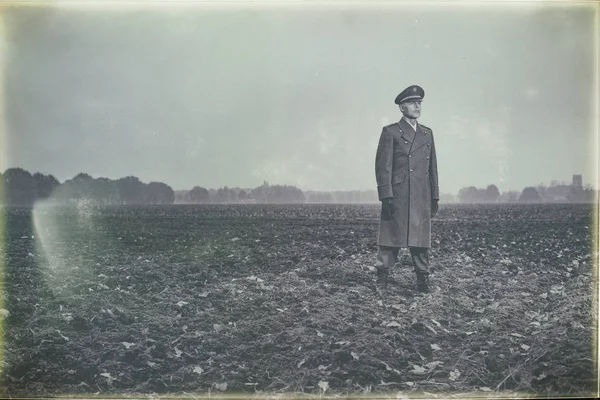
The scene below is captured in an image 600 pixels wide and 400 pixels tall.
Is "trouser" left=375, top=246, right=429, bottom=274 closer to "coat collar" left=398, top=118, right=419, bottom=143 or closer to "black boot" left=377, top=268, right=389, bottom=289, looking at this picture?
"black boot" left=377, top=268, right=389, bottom=289

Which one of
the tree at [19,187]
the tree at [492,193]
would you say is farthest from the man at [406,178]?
the tree at [19,187]

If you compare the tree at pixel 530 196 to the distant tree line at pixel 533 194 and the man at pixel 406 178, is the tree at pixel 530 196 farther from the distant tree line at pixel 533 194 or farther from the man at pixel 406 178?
the man at pixel 406 178

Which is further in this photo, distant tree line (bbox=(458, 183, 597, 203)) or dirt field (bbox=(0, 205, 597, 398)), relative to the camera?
distant tree line (bbox=(458, 183, 597, 203))

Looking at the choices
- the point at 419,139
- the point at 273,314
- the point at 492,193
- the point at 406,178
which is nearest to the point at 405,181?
the point at 406,178

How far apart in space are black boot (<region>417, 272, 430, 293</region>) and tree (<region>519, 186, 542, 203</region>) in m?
1.94

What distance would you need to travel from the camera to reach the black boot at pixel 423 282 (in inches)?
242

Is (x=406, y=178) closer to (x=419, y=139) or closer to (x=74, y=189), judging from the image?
(x=419, y=139)

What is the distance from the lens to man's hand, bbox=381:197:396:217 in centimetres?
602

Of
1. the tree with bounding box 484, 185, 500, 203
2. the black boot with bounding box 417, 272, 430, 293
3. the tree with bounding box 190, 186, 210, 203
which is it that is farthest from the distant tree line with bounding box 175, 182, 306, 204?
the tree with bounding box 484, 185, 500, 203

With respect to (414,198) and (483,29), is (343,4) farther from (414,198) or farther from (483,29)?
(414,198)

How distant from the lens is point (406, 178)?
608 centimetres

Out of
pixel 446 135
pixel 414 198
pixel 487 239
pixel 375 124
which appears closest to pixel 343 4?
pixel 375 124

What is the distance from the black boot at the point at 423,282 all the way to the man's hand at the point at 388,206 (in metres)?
0.89

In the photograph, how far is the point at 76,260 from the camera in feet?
21.5
